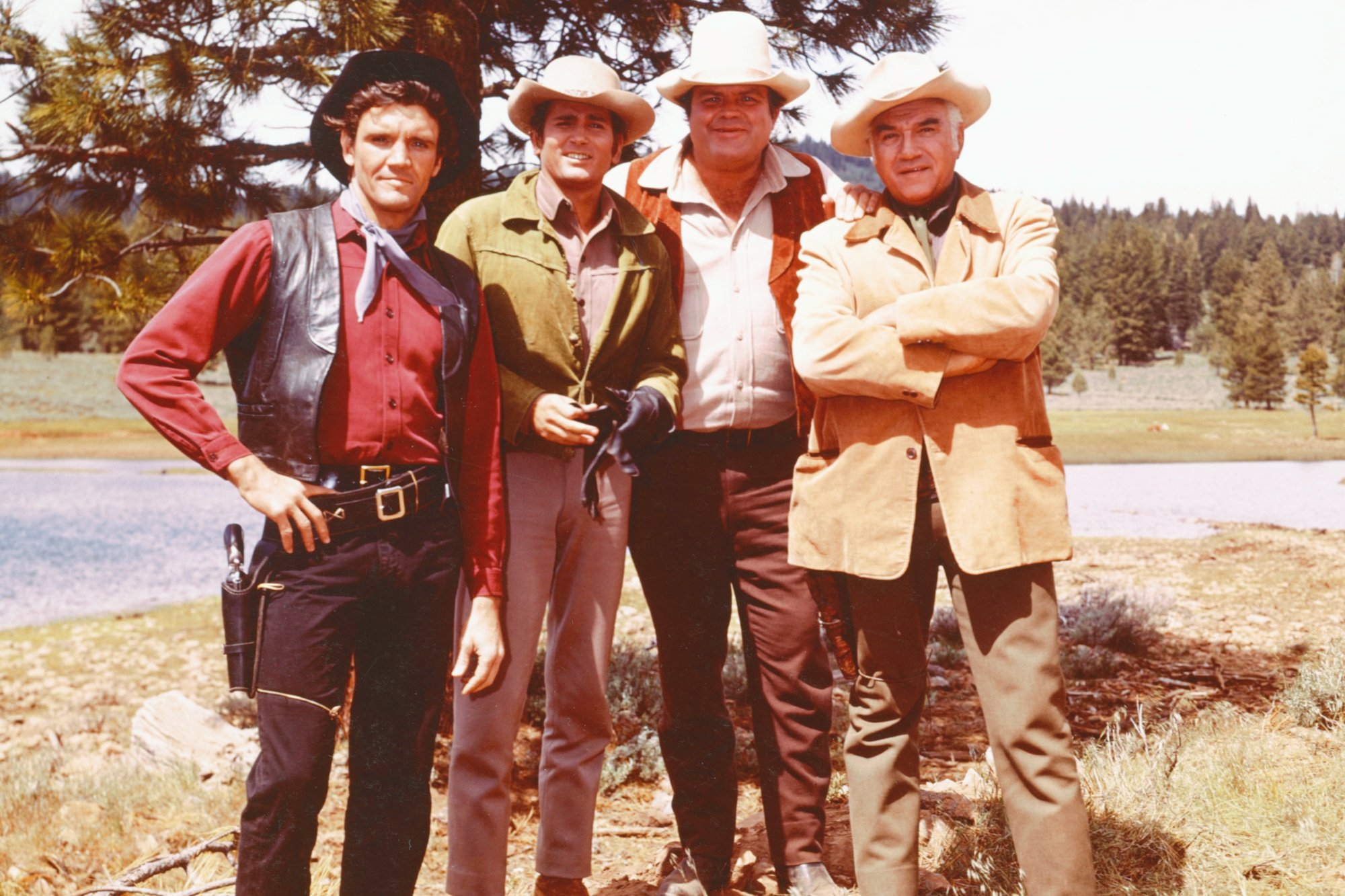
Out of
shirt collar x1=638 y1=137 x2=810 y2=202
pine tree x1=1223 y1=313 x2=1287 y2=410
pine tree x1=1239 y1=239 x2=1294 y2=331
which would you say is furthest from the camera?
pine tree x1=1239 y1=239 x2=1294 y2=331

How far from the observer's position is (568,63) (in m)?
2.95

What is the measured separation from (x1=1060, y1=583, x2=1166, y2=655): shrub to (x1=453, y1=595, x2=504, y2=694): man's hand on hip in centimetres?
553

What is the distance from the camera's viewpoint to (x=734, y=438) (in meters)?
3.21

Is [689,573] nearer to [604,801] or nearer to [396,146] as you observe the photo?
[396,146]

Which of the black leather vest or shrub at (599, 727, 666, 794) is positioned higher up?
the black leather vest

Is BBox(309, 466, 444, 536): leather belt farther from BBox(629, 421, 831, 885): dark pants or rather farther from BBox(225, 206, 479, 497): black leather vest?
BBox(629, 421, 831, 885): dark pants

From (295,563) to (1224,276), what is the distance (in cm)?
8347

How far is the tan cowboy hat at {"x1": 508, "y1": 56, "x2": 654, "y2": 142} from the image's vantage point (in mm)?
2904

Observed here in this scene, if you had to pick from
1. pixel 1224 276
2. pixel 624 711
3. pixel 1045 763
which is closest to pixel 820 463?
pixel 1045 763

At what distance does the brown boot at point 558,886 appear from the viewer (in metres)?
2.96

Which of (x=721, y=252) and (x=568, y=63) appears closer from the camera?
(x=568, y=63)

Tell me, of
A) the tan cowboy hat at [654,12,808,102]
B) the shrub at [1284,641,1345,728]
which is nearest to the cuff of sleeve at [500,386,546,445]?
the tan cowboy hat at [654,12,808,102]

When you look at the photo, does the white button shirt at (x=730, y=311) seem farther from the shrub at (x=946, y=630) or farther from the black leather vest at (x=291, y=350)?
the shrub at (x=946, y=630)

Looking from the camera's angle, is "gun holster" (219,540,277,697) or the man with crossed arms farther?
the man with crossed arms
